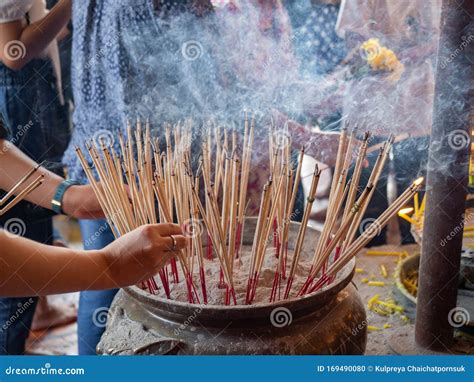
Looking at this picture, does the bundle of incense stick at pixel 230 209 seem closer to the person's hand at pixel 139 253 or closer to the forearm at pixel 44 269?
the person's hand at pixel 139 253

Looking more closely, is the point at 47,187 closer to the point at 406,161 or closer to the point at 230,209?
the point at 230,209

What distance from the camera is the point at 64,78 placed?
5.27ft

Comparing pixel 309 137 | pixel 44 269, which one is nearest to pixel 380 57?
pixel 309 137

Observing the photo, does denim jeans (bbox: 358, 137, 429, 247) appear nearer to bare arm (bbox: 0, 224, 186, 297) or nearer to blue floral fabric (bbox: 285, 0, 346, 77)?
blue floral fabric (bbox: 285, 0, 346, 77)

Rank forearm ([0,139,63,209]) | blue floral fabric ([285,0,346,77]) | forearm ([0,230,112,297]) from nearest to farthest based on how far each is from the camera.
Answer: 1. forearm ([0,230,112,297])
2. forearm ([0,139,63,209])
3. blue floral fabric ([285,0,346,77])

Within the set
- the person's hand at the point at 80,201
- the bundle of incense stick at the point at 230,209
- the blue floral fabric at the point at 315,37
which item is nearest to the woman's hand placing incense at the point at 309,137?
the blue floral fabric at the point at 315,37

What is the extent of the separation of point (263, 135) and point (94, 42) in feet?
1.80

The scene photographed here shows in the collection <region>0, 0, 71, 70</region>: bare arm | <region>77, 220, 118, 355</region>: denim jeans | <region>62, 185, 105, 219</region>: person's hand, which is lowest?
<region>77, 220, 118, 355</region>: denim jeans

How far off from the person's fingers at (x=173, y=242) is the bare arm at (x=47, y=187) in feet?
1.43

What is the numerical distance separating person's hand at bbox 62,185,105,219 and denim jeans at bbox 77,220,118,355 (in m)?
0.20

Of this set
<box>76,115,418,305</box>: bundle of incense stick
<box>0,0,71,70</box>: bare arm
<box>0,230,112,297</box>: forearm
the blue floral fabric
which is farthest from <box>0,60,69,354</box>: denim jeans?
the blue floral fabric

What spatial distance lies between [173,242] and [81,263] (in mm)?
169

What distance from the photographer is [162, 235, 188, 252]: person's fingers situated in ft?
3.36

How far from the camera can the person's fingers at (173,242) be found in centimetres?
102
